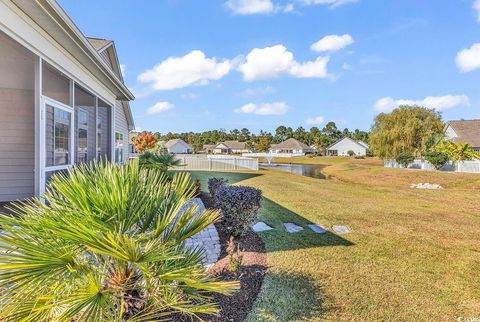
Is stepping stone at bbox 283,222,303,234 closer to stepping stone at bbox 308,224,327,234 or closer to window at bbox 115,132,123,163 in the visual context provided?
stepping stone at bbox 308,224,327,234

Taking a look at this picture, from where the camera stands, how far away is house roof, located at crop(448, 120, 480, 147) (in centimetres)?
3338

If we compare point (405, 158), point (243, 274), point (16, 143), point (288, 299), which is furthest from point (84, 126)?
point (405, 158)

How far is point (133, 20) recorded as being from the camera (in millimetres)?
13289

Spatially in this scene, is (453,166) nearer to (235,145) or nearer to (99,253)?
(99,253)

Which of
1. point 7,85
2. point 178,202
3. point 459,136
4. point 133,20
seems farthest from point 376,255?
point 459,136

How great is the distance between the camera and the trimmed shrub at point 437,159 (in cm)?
2394

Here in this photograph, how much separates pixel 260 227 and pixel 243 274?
2.43m

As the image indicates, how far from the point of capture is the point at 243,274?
13.7 feet

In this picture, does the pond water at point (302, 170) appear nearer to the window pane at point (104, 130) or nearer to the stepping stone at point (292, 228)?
the window pane at point (104, 130)

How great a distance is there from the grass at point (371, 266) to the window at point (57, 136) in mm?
4453

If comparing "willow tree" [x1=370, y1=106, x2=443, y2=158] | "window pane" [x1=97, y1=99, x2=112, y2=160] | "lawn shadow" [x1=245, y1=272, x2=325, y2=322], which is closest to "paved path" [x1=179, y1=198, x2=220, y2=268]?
"lawn shadow" [x1=245, y1=272, x2=325, y2=322]

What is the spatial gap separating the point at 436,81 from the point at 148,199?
83.1 feet

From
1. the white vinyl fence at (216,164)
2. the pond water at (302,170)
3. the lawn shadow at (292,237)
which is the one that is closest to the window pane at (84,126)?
the lawn shadow at (292,237)

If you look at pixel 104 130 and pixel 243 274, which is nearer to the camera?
pixel 243 274
